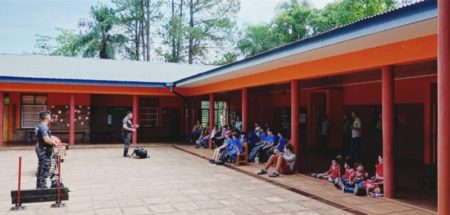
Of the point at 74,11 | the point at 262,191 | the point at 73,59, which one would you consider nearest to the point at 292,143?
the point at 262,191

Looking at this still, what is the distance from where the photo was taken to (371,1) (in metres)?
25.4

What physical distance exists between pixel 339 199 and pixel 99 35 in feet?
84.5

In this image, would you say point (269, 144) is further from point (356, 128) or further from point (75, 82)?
point (75, 82)

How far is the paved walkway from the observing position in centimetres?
537

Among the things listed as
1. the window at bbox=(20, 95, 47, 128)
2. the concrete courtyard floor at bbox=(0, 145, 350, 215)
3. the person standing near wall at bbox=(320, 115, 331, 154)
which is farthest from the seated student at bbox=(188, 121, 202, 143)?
the window at bbox=(20, 95, 47, 128)

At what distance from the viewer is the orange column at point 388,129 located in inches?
242

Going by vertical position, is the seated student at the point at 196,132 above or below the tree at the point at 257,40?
below

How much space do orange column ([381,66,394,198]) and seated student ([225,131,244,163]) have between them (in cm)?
434

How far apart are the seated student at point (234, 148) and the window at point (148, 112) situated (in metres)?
9.16

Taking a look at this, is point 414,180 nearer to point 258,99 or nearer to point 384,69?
point 384,69

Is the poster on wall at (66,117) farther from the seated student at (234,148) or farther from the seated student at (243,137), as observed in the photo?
the seated student at (234,148)

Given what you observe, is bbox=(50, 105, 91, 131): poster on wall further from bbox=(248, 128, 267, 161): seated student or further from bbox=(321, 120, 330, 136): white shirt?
bbox=(321, 120, 330, 136): white shirt

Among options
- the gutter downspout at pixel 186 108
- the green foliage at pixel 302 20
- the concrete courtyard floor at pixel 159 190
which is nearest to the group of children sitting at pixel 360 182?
the concrete courtyard floor at pixel 159 190

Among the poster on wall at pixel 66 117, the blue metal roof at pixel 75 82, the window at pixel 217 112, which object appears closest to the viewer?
the blue metal roof at pixel 75 82
